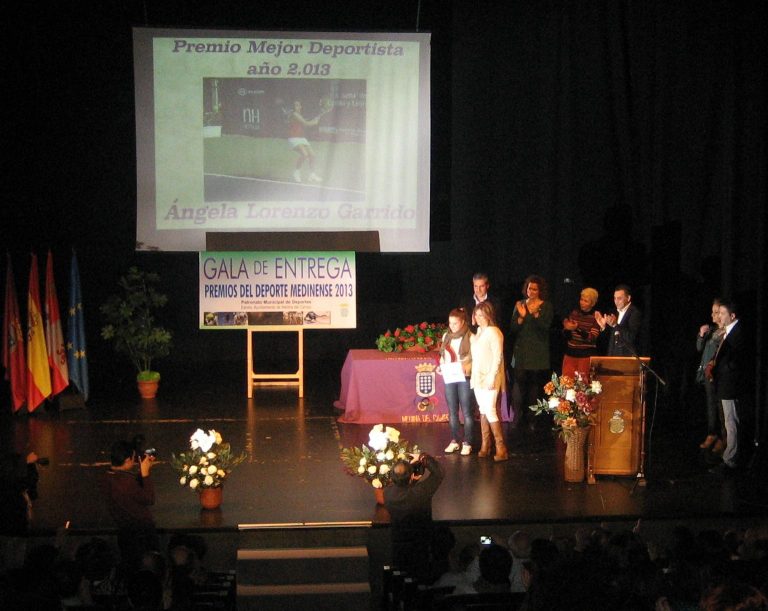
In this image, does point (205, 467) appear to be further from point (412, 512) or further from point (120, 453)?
point (412, 512)

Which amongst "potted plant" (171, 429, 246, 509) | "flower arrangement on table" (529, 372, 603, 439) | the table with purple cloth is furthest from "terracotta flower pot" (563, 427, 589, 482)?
"potted plant" (171, 429, 246, 509)

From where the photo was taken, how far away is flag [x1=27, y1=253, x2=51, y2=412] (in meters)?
10.1

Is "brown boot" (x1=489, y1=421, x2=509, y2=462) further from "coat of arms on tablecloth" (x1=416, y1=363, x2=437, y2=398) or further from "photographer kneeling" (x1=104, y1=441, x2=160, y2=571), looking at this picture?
"photographer kneeling" (x1=104, y1=441, x2=160, y2=571)

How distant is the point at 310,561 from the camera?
6.39 m

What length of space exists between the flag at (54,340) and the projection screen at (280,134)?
3.80 ft

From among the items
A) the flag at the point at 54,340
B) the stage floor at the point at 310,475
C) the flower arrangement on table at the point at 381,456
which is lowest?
the stage floor at the point at 310,475

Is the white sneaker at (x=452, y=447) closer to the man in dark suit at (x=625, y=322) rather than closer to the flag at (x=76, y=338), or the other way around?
the man in dark suit at (x=625, y=322)

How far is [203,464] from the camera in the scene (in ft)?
22.5

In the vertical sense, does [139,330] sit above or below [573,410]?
above

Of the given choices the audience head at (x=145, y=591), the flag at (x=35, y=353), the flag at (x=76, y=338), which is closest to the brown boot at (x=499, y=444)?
the audience head at (x=145, y=591)

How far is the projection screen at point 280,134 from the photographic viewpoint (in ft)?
36.0

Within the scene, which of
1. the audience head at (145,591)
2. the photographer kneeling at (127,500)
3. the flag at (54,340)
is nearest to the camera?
the audience head at (145,591)

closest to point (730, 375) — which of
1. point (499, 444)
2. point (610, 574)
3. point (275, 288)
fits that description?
point (499, 444)

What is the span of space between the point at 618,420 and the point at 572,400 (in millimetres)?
439
